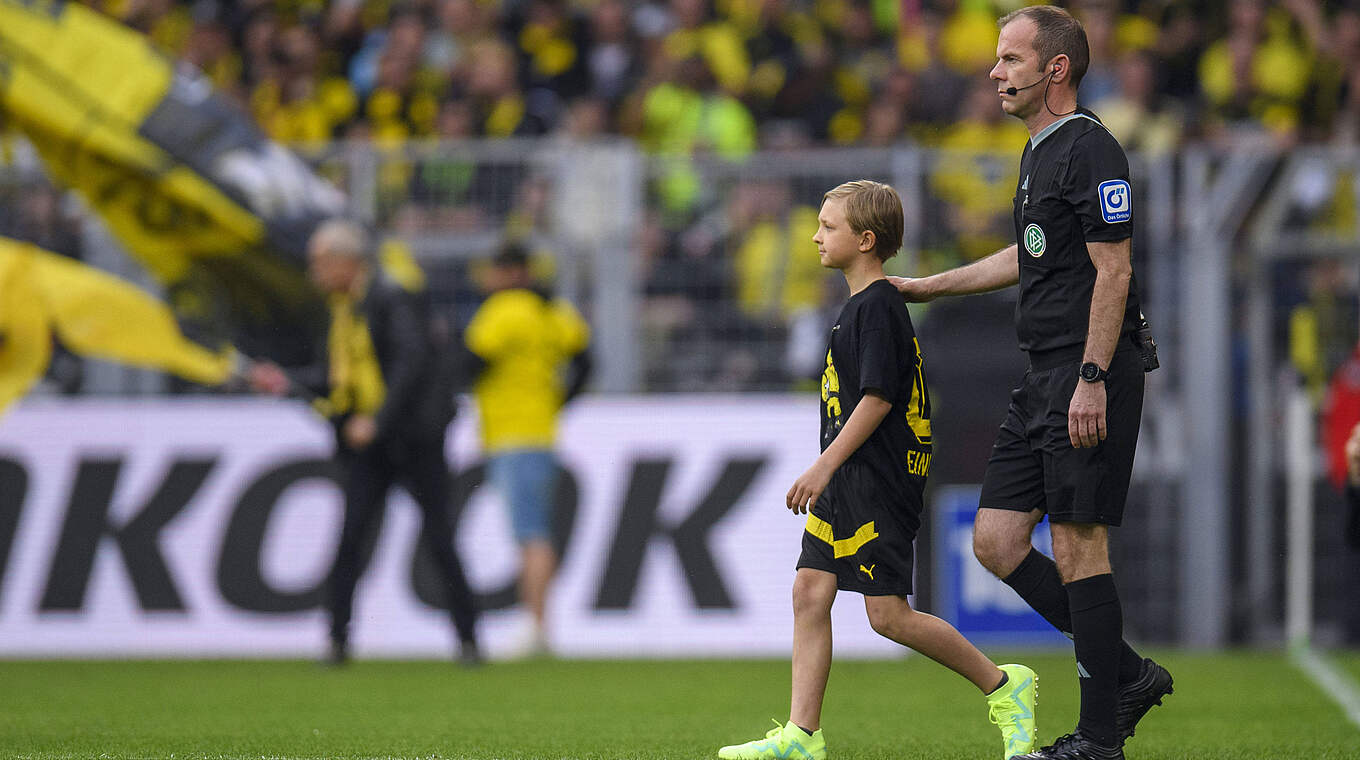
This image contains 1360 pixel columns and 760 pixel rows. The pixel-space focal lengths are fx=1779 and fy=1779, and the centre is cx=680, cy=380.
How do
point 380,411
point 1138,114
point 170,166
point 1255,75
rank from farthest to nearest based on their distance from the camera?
point 1255,75, point 1138,114, point 170,166, point 380,411

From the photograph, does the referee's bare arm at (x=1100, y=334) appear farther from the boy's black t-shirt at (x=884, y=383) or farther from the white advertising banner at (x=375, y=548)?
the white advertising banner at (x=375, y=548)

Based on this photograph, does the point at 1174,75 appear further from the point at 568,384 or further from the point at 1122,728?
the point at 1122,728

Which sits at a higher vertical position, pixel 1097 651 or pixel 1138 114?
pixel 1138 114

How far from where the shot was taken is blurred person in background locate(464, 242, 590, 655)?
9773 mm

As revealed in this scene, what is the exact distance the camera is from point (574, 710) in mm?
6879

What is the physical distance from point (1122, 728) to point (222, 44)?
10.9m

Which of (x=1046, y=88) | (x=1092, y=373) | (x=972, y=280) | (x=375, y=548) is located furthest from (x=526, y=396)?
(x=1092, y=373)

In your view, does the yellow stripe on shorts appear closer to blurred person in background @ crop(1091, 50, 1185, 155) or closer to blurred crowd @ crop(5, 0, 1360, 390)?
blurred crowd @ crop(5, 0, 1360, 390)

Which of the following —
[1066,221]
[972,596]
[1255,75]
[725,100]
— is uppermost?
[1255,75]

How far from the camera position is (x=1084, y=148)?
14.8 ft

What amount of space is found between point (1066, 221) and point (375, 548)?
657 centimetres

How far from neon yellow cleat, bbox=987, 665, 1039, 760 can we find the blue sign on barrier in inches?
211

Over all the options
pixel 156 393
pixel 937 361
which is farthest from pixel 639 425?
pixel 156 393

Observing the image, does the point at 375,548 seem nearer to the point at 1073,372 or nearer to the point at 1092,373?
the point at 1073,372
